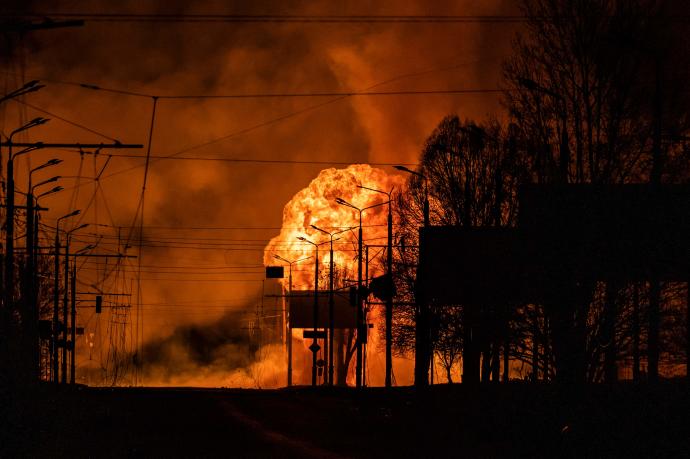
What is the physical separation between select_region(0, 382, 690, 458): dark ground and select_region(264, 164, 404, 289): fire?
141 feet

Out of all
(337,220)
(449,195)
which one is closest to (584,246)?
(449,195)

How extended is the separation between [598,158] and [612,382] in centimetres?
636

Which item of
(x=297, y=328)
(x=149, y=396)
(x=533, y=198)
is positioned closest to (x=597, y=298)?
(x=533, y=198)

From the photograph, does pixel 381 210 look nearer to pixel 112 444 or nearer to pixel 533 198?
pixel 533 198

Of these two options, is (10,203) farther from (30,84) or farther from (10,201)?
(30,84)

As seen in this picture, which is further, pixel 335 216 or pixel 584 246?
pixel 335 216

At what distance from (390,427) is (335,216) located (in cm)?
5199

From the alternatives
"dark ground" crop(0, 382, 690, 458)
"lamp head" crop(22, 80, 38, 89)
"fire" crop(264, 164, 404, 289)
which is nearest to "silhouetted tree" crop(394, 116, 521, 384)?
"fire" crop(264, 164, 404, 289)

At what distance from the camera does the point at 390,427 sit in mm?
30875

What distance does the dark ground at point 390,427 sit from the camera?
20828mm

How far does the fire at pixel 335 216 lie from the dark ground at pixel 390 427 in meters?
43.0

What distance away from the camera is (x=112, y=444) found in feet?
78.8

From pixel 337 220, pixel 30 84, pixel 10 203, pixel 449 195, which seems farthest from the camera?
pixel 337 220

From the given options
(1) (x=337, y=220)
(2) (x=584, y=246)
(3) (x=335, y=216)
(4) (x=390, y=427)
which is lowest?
(4) (x=390, y=427)
